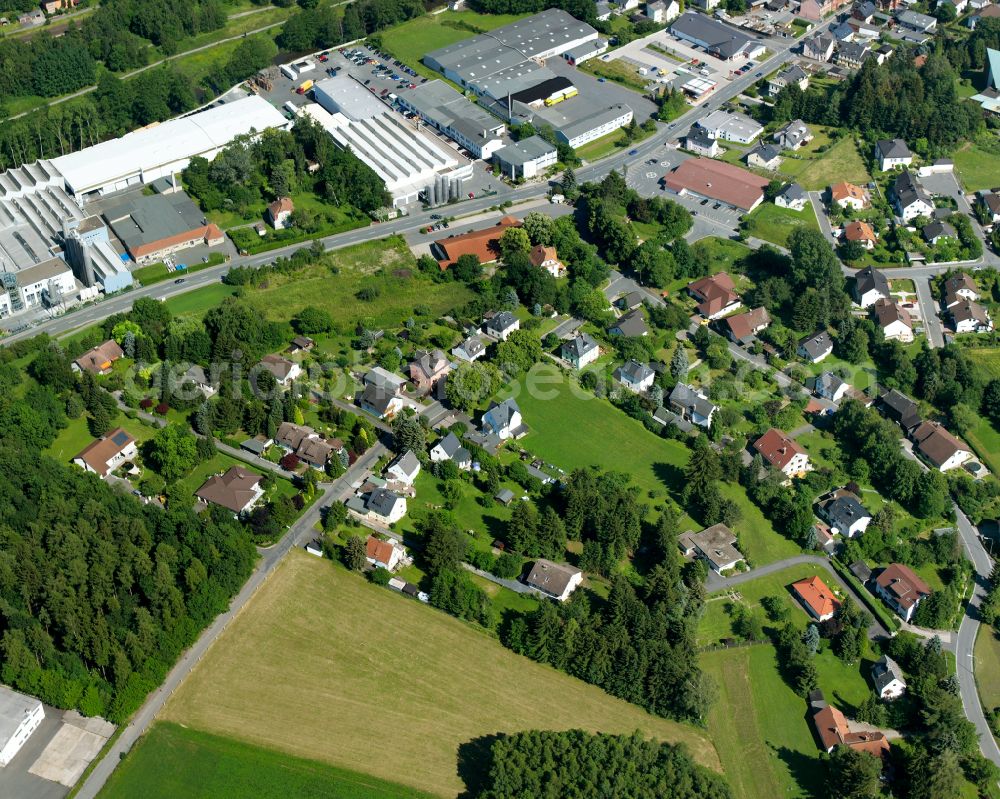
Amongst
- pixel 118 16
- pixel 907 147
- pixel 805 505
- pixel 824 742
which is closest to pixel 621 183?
pixel 907 147

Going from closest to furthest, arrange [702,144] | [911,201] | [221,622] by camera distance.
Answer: [221,622]
[911,201]
[702,144]

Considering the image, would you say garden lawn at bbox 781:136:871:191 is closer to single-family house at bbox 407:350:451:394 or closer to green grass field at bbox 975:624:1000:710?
single-family house at bbox 407:350:451:394

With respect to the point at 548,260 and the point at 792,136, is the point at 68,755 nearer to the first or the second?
the point at 548,260

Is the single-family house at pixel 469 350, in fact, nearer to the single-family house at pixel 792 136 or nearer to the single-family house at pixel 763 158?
the single-family house at pixel 763 158

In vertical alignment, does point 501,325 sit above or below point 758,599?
above

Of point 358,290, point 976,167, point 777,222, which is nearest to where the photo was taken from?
point 358,290

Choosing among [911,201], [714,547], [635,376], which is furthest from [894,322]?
[714,547]
